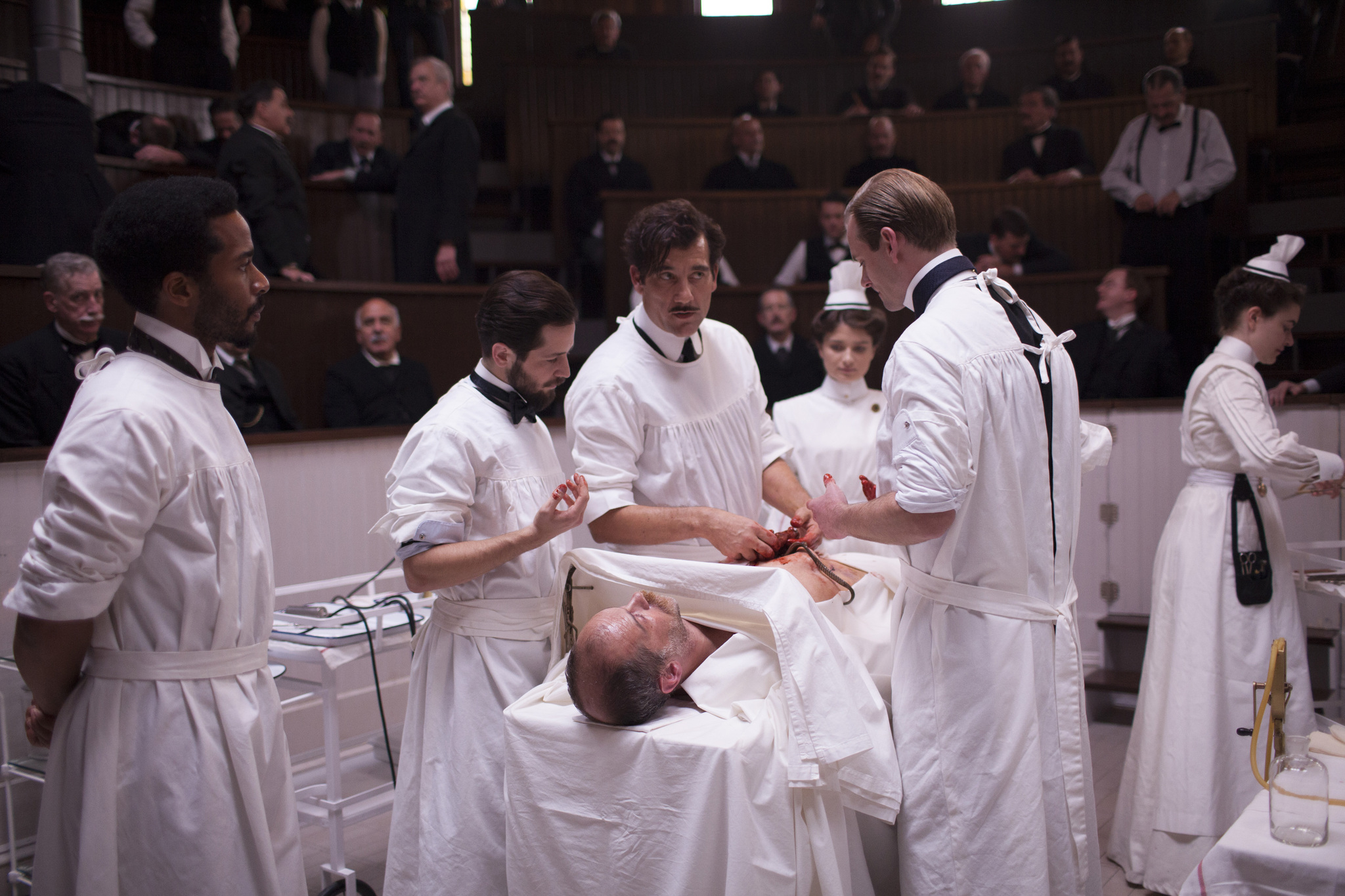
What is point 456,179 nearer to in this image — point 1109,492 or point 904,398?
point 1109,492

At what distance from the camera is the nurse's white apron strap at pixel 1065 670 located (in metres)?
1.96

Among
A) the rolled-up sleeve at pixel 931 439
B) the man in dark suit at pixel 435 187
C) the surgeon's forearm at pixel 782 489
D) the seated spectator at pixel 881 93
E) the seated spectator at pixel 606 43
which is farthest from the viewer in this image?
the seated spectator at pixel 606 43

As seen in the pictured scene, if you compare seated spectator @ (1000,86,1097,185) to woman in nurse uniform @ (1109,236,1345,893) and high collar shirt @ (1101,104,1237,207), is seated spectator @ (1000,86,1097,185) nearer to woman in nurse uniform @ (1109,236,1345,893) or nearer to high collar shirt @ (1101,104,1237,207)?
high collar shirt @ (1101,104,1237,207)

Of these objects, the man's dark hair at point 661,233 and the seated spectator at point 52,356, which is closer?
the man's dark hair at point 661,233

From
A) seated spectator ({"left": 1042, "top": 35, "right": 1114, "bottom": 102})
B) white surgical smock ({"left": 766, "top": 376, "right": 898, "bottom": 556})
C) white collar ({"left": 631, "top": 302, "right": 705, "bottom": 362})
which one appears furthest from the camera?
seated spectator ({"left": 1042, "top": 35, "right": 1114, "bottom": 102})

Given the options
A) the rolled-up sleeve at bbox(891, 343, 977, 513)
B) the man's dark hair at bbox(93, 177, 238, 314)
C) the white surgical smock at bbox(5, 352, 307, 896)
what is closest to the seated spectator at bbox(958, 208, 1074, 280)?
the rolled-up sleeve at bbox(891, 343, 977, 513)

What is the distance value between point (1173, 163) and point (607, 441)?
210 inches

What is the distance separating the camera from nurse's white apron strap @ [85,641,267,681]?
1.66m

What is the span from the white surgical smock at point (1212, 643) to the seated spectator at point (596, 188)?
4.61m

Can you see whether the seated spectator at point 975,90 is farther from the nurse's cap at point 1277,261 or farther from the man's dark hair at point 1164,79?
the nurse's cap at point 1277,261

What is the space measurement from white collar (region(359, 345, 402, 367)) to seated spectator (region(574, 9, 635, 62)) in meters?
4.64

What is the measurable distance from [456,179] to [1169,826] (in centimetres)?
469

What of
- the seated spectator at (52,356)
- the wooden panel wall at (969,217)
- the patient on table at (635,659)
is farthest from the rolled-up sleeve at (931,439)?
the wooden panel wall at (969,217)

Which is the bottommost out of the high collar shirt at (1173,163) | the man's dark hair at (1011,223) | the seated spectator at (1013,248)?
the seated spectator at (1013,248)
